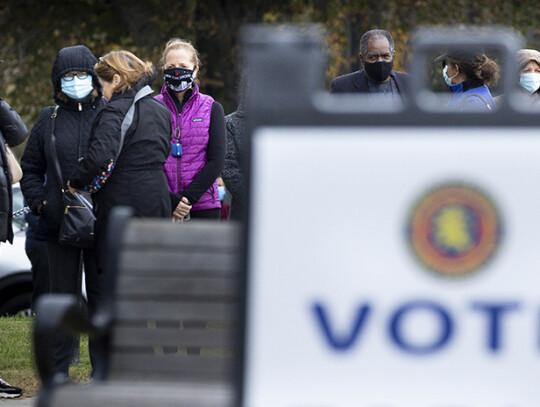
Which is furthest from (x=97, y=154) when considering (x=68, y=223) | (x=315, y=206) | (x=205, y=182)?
(x=315, y=206)

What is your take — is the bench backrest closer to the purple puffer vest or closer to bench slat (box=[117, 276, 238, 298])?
bench slat (box=[117, 276, 238, 298])

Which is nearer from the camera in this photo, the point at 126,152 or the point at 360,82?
the point at 126,152

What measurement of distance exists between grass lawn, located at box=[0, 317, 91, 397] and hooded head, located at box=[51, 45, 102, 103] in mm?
1489

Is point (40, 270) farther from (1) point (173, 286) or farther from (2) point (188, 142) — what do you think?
(1) point (173, 286)

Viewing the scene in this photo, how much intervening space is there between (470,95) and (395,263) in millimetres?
3359

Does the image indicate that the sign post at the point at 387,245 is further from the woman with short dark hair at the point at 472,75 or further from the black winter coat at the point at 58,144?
the black winter coat at the point at 58,144

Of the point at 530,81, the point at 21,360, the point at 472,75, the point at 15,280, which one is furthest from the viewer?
the point at 15,280

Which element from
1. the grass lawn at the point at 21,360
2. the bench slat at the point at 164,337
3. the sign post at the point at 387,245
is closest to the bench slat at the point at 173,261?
the bench slat at the point at 164,337

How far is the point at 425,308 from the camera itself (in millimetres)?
1938

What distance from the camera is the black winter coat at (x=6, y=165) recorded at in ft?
19.3

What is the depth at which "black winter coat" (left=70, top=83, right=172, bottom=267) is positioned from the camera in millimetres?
5387

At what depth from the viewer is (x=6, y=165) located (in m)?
5.93

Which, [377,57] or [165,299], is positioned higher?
[377,57]

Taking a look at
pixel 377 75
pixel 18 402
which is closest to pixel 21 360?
pixel 18 402
